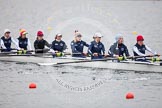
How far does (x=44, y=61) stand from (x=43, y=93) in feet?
29.0

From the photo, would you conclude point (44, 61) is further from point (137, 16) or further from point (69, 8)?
point (69, 8)

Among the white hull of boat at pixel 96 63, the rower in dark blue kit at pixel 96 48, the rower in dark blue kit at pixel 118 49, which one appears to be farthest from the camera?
the rower in dark blue kit at pixel 96 48

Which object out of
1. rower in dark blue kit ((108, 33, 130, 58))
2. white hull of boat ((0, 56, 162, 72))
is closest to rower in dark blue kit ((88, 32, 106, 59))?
white hull of boat ((0, 56, 162, 72))

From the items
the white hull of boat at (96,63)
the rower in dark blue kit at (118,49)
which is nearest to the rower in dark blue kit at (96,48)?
the white hull of boat at (96,63)

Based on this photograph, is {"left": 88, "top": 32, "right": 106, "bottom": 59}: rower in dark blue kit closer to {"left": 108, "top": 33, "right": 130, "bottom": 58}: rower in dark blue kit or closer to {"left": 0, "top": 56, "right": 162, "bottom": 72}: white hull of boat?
A: {"left": 0, "top": 56, "right": 162, "bottom": 72}: white hull of boat

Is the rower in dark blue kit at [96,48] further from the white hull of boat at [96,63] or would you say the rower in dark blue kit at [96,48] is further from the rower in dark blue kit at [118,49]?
the rower in dark blue kit at [118,49]

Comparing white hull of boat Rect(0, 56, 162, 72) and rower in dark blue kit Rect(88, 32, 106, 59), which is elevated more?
rower in dark blue kit Rect(88, 32, 106, 59)

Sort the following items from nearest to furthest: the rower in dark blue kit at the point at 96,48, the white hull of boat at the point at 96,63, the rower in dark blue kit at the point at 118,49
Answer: the white hull of boat at the point at 96,63
the rower in dark blue kit at the point at 118,49
the rower in dark blue kit at the point at 96,48

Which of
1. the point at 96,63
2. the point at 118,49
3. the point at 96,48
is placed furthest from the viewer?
the point at 96,63

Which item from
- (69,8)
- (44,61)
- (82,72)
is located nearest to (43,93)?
(82,72)

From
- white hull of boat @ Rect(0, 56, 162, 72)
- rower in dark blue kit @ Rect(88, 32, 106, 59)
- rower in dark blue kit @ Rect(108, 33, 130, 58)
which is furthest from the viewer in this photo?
rower in dark blue kit @ Rect(88, 32, 106, 59)

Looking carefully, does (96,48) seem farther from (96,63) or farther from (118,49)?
(118,49)

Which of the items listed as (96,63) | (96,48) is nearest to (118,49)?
(96,48)

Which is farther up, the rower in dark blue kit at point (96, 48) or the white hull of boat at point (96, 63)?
the rower in dark blue kit at point (96, 48)
